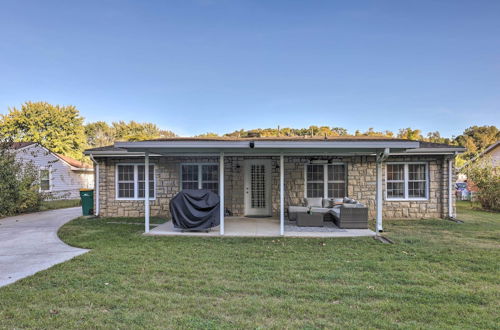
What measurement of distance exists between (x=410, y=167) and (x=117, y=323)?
1019 centimetres

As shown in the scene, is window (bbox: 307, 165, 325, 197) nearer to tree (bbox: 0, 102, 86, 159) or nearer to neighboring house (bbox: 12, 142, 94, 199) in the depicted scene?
neighboring house (bbox: 12, 142, 94, 199)

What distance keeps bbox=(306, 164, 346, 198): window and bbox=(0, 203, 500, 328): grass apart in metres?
3.85

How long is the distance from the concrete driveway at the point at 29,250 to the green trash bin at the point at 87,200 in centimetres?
171

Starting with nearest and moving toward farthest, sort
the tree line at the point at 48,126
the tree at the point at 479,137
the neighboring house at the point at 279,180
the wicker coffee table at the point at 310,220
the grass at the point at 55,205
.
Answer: the wicker coffee table at the point at 310,220 → the neighboring house at the point at 279,180 → the grass at the point at 55,205 → the tree line at the point at 48,126 → the tree at the point at 479,137

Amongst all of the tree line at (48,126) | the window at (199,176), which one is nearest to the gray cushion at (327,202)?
the window at (199,176)

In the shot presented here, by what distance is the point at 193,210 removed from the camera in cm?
750

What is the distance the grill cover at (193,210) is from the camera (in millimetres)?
7480

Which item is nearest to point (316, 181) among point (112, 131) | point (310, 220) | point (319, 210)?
point (319, 210)

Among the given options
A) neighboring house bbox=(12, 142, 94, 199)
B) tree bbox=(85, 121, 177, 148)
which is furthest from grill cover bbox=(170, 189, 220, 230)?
tree bbox=(85, 121, 177, 148)

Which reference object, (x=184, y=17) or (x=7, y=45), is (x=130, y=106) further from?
(x=184, y=17)

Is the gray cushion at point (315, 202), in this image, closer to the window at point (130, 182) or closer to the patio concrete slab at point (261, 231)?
the patio concrete slab at point (261, 231)

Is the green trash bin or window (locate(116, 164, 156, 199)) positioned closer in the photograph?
window (locate(116, 164, 156, 199))

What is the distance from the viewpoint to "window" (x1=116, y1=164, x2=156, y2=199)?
35.0 feet

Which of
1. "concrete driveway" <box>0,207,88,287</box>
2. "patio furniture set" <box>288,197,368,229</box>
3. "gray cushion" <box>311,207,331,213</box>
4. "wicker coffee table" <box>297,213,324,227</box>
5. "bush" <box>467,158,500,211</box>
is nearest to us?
"concrete driveway" <box>0,207,88,287</box>
